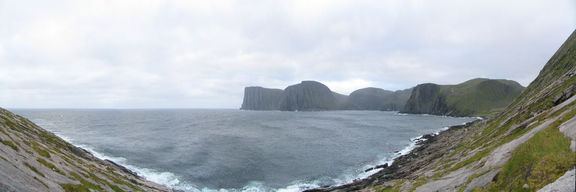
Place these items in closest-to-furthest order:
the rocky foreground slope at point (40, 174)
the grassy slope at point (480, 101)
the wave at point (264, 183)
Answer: the rocky foreground slope at point (40, 174), the wave at point (264, 183), the grassy slope at point (480, 101)

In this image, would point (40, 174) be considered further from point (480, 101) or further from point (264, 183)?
point (480, 101)

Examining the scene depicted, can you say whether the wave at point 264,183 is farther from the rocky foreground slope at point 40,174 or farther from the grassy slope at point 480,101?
the grassy slope at point 480,101

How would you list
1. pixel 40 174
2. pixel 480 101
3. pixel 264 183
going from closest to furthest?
pixel 40 174, pixel 264 183, pixel 480 101

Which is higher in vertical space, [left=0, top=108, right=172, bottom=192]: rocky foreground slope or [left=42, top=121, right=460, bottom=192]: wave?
[left=0, top=108, right=172, bottom=192]: rocky foreground slope

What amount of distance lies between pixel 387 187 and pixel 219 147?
42.6m

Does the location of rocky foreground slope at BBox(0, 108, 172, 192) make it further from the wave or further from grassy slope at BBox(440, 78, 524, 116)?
grassy slope at BBox(440, 78, 524, 116)

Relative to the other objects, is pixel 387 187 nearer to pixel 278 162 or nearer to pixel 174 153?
pixel 278 162

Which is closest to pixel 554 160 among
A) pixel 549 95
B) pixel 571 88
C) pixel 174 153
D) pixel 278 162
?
pixel 571 88

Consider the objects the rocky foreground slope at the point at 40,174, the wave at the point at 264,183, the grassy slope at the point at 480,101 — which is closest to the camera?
the rocky foreground slope at the point at 40,174

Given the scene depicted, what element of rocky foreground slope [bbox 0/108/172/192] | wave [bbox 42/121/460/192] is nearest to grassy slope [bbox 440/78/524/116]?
wave [bbox 42/121/460/192]

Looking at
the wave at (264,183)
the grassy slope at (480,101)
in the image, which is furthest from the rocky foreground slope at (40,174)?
the grassy slope at (480,101)

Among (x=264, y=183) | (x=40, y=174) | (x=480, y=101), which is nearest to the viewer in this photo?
(x=40, y=174)

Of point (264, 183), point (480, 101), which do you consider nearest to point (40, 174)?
point (264, 183)

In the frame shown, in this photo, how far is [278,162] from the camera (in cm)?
4312
